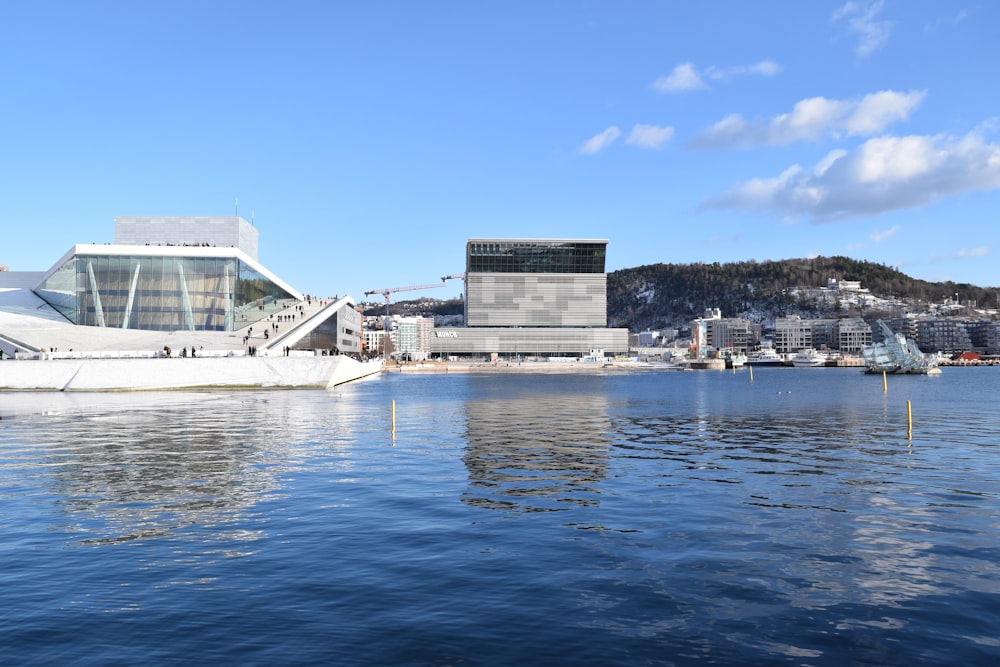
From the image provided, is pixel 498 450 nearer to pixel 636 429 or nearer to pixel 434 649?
pixel 636 429

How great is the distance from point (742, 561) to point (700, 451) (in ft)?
71.0

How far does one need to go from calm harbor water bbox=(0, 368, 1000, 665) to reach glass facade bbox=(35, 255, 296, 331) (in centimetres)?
7254

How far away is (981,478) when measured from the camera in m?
28.6

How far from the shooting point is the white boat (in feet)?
536

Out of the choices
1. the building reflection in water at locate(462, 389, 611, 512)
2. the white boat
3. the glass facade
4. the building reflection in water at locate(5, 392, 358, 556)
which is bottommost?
the building reflection in water at locate(462, 389, 611, 512)

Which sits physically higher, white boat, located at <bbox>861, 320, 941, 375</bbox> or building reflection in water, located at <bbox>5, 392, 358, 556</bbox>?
white boat, located at <bbox>861, 320, 941, 375</bbox>

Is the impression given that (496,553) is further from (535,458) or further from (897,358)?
(897,358)

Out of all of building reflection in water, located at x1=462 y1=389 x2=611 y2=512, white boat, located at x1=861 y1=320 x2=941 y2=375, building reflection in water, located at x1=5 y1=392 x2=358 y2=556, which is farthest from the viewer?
white boat, located at x1=861 y1=320 x2=941 y2=375

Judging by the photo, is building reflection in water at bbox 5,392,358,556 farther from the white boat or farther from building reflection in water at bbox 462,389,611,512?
the white boat

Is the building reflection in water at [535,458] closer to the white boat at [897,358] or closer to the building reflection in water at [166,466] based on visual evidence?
the building reflection in water at [166,466]

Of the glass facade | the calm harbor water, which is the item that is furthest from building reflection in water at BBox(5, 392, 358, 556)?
the glass facade

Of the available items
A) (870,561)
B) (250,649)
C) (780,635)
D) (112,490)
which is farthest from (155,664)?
(112,490)

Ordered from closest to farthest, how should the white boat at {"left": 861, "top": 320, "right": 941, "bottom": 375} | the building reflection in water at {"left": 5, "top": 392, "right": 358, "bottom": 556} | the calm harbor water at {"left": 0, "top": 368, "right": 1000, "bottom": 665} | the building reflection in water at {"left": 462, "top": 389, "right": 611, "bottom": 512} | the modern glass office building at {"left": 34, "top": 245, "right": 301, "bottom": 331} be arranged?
the calm harbor water at {"left": 0, "top": 368, "right": 1000, "bottom": 665}, the building reflection in water at {"left": 5, "top": 392, "right": 358, "bottom": 556}, the building reflection in water at {"left": 462, "top": 389, "right": 611, "bottom": 512}, the modern glass office building at {"left": 34, "top": 245, "right": 301, "bottom": 331}, the white boat at {"left": 861, "top": 320, "right": 941, "bottom": 375}

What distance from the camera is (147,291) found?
107 m
